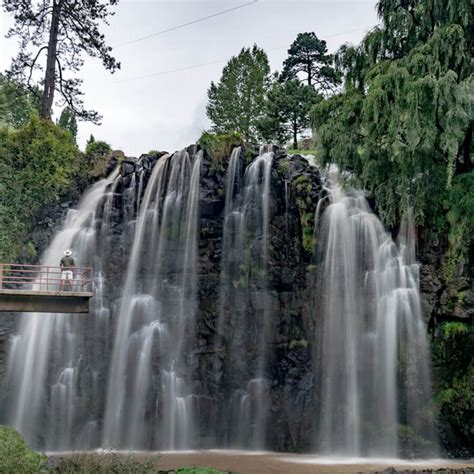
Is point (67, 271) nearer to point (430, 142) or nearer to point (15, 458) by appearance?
point (15, 458)

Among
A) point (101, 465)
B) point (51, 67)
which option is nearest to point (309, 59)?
point (51, 67)

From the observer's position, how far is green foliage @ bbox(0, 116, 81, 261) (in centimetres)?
2633

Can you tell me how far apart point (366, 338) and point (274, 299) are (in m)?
3.95

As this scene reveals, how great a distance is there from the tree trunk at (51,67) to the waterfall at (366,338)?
17.0 metres

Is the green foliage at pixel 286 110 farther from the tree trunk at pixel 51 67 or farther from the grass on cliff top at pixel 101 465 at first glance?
the grass on cliff top at pixel 101 465

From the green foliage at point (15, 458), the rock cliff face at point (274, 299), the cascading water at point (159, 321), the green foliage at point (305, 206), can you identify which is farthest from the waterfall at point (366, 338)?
the green foliage at point (15, 458)

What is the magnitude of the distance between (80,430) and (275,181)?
41.8ft

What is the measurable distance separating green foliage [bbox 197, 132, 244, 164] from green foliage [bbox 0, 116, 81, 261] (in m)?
6.81

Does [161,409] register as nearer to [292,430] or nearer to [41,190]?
[292,430]

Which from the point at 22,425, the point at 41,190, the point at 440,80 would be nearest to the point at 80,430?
the point at 22,425

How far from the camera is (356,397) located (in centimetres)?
2103

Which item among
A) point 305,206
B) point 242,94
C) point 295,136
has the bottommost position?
point 305,206

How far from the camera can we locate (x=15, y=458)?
11.7 meters

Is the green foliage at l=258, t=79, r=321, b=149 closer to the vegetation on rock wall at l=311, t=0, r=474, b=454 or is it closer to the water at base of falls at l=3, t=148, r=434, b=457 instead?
the water at base of falls at l=3, t=148, r=434, b=457
